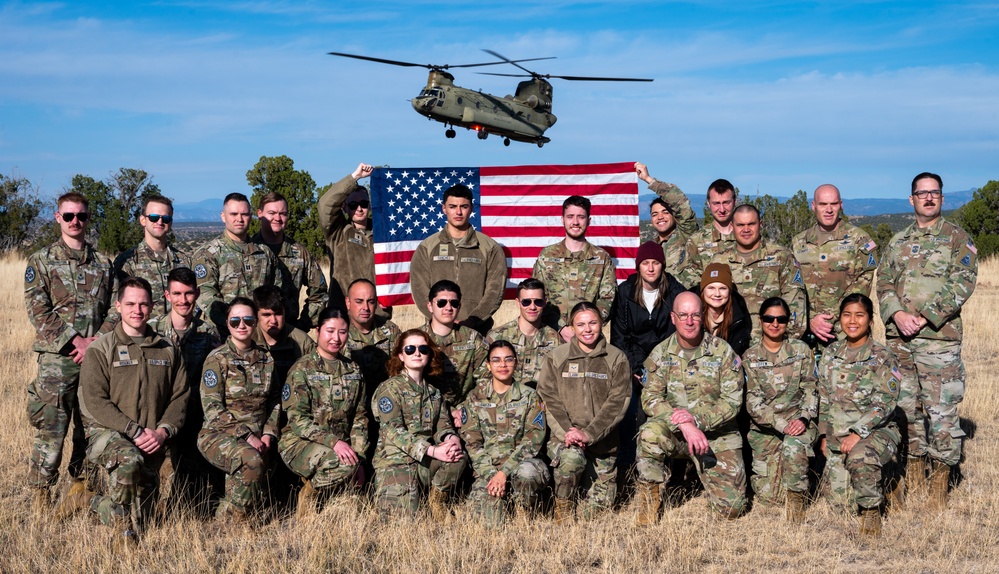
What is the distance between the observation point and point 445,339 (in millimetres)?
8125

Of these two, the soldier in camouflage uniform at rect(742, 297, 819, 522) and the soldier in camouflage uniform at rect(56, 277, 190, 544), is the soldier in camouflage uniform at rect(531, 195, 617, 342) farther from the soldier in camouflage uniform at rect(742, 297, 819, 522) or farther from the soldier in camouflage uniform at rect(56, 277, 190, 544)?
the soldier in camouflage uniform at rect(56, 277, 190, 544)

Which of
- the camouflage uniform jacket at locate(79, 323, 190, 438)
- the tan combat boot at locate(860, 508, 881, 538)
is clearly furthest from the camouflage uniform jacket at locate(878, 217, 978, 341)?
the camouflage uniform jacket at locate(79, 323, 190, 438)

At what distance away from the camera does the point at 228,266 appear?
842cm

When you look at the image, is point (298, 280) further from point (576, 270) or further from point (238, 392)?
point (576, 270)

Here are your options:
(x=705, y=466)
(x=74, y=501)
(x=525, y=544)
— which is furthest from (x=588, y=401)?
(x=74, y=501)

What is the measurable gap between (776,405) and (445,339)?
3.06 m

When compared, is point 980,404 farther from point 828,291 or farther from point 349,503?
point 349,503

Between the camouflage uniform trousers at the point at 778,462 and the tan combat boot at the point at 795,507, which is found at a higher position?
the camouflage uniform trousers at the point at 778,462

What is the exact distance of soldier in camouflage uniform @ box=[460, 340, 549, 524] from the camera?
23.2 feet

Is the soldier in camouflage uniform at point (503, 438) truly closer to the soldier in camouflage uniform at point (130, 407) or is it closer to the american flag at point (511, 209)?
the soldier in camouflage uniform at point (130, 407)

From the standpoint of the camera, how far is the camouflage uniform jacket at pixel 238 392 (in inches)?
284

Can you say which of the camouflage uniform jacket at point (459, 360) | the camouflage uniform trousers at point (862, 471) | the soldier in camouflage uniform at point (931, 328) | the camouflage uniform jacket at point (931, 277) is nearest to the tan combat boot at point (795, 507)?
the camouflage uniform trousers at point (862, 471)

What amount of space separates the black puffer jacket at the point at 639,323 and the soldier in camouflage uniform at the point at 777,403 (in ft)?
3.18

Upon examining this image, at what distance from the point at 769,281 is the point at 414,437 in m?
3.77
